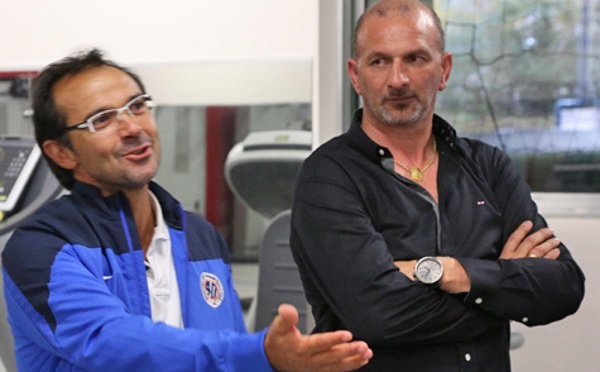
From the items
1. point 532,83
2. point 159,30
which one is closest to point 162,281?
point 159,30

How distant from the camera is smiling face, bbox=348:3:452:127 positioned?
196 centimetres

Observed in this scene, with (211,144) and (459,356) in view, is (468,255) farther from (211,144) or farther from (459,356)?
(211,144)

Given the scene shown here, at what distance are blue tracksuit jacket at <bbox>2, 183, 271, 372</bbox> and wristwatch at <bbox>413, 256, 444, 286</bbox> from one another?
1.25 feet

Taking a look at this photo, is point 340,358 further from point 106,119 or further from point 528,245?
point 528,245

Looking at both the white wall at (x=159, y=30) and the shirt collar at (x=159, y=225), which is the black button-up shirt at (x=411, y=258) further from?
the white wall at (x=159, y=30)

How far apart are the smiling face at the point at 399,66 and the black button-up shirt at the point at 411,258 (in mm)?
85

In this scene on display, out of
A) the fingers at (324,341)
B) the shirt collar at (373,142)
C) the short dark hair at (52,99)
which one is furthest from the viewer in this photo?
the shirt collar at (373,142)

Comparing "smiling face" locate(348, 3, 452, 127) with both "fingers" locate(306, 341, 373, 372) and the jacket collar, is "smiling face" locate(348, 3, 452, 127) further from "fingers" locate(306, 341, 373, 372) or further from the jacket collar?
"fingers" locate(306, 341, 373, 372)

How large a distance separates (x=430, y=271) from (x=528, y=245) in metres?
0.27

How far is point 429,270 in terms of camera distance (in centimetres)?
183

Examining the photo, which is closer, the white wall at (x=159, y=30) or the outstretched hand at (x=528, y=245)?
the outstretched hand at (x=528, y=245)

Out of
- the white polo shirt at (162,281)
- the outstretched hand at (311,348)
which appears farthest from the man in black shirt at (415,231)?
the outstretched hand at (311,348)

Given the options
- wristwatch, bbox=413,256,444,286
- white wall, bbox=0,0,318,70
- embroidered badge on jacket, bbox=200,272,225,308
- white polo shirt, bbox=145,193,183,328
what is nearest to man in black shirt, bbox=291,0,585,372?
wristwatch, bbox=413,256,444,286

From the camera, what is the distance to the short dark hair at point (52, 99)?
1696 millimetres
